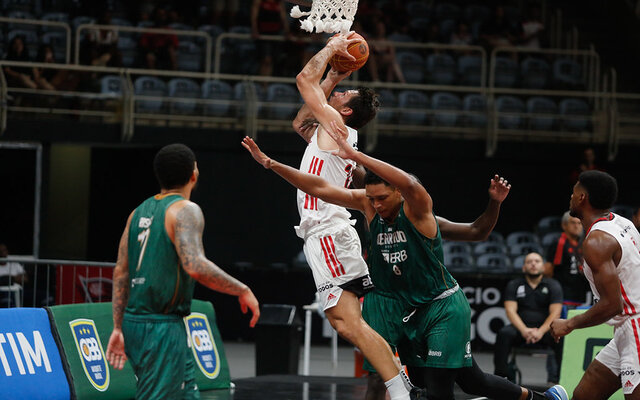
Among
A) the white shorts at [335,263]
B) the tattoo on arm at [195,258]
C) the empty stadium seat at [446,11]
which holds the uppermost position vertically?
Result: the empty stadium seat at [446,11]

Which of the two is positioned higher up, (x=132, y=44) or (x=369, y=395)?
(x=132, y=44)

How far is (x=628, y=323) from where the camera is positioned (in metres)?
6.32

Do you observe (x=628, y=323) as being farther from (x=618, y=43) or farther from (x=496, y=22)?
(x=618, y=43)

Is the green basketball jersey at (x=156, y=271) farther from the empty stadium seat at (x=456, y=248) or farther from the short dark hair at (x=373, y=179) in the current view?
the empty stadium seat at (x=456, y=248)

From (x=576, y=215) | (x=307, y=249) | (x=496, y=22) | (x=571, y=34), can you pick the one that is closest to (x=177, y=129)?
(x=496, y=22)

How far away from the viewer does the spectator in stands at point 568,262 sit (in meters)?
12.1

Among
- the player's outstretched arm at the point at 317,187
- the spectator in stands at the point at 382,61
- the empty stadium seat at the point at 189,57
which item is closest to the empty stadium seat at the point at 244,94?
the empty stadium seat at the point at 189,57

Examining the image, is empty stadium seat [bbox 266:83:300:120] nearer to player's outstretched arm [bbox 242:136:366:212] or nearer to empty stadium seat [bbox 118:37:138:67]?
empty stadium seat [bbox 118:37:138:67]

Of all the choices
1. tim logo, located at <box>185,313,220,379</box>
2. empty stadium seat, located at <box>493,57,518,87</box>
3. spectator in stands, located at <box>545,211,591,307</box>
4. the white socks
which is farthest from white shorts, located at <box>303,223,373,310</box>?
empty stadium seat, located at <box>493,57,518,87</box>

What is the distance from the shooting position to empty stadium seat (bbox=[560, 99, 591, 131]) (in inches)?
707

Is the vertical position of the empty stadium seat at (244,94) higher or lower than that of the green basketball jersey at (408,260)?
higher

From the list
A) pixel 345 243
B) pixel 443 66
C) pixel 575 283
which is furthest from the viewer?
pixel 443 66

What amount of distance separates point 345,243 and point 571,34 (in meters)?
14.7

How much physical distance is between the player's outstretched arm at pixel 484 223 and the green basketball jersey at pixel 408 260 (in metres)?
0.48
